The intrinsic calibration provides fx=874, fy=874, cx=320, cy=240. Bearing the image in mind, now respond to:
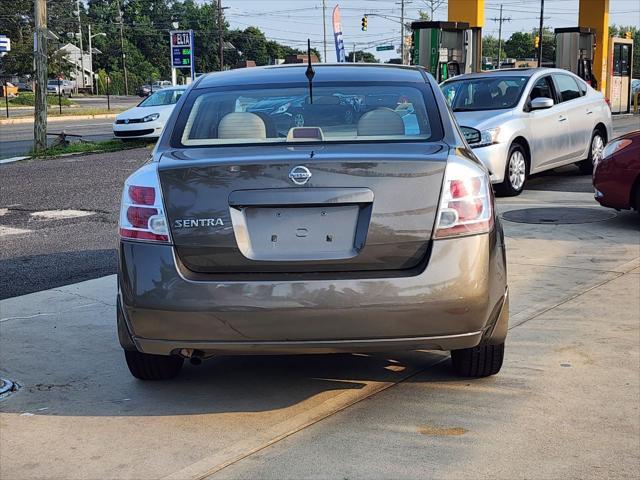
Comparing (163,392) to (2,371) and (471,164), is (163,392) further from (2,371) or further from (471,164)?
(471,164)

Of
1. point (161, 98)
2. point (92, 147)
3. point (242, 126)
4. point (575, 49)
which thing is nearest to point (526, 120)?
point (242, 126)

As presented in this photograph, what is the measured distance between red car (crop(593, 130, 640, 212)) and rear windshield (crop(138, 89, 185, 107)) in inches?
626

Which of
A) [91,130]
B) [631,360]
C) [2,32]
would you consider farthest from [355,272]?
[2,32]

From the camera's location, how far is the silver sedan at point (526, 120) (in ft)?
36.4

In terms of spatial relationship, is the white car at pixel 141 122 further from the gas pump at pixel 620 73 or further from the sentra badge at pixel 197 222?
the sentra badge at pixel 197 222

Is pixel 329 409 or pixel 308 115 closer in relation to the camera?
pixel 329 409

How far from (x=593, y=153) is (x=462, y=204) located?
10.1 metres

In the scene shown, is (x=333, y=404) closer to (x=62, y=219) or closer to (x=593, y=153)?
(x=62, y=219)

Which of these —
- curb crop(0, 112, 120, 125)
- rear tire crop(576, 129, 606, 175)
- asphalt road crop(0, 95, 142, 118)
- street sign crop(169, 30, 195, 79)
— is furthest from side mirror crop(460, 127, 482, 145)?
asphalt road crop(0, 95, 142, 118)

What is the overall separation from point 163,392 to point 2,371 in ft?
3.32

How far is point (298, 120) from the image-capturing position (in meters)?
4.66

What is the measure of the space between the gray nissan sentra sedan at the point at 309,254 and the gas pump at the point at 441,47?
61.5 ft

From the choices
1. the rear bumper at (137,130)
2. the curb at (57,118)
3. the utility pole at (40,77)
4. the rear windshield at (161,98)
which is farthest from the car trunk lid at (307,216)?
the curb at (57,118)

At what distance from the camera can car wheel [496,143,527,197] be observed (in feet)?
36.9
